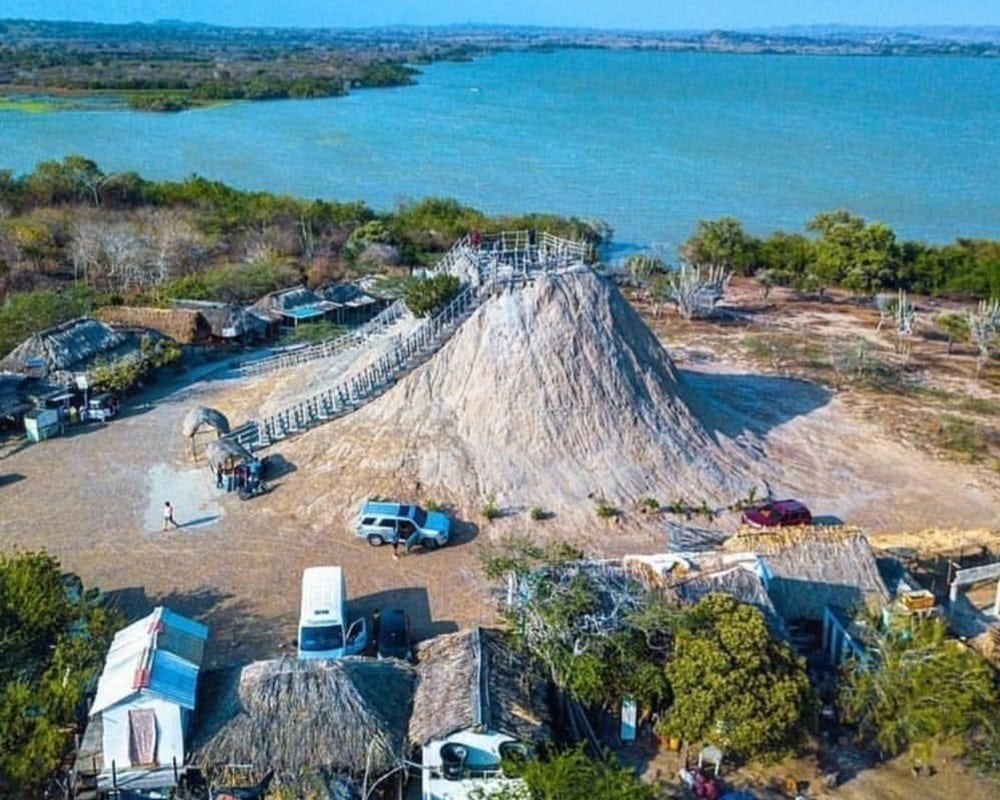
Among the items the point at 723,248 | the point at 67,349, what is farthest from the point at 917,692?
the point at 723,248

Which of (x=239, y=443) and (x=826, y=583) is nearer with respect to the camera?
(x=826, y=583)

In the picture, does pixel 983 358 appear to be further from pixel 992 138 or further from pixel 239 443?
pixel 992 138

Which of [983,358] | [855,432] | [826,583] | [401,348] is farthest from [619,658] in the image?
[983,358]

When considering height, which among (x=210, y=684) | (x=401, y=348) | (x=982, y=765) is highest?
(x=401, y=348)

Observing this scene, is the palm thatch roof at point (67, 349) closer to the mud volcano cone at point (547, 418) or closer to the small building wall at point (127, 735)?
the mud volcano cone at point (547, 418)

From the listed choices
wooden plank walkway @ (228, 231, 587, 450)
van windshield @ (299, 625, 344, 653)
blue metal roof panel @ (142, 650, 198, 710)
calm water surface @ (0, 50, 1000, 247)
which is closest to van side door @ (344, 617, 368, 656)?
van windshield @ (299, 625, 344, 653)

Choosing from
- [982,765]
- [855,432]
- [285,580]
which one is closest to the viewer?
[982,765]

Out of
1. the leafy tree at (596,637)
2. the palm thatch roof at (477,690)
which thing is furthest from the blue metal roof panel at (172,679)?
the leafy tree at (596,637)
